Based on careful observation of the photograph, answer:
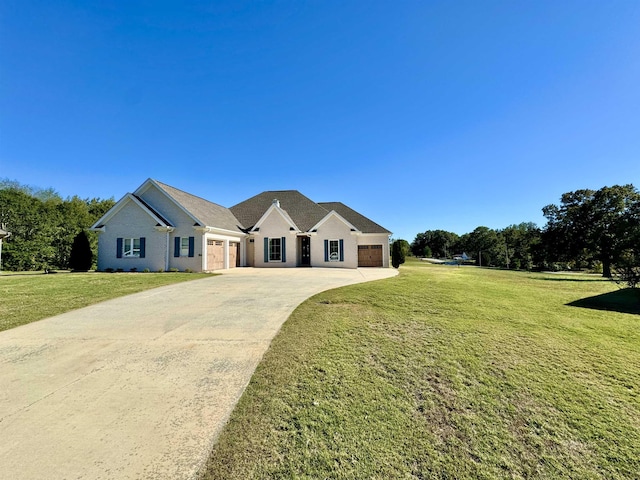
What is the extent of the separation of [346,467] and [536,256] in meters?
41.0

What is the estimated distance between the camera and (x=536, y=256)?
33.4 m

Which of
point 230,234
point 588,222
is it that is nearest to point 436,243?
point 588,222

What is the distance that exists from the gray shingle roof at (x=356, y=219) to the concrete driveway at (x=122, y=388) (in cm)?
1790

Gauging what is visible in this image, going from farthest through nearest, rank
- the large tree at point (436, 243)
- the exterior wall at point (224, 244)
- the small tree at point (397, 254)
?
the large tree at point (436, 243)
the small tree at point (397, 254)
the exterior wall at point (224, 244)

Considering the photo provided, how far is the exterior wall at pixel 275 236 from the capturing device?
2309 cm

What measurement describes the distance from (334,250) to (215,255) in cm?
969

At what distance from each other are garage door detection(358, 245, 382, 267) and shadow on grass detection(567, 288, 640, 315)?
48.9ft

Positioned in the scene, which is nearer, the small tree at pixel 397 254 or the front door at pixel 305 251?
the front door at pixel 305 251

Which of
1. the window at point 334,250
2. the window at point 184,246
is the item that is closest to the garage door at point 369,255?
the window at point 334,250

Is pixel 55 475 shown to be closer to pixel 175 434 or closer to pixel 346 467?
pixel 175 434

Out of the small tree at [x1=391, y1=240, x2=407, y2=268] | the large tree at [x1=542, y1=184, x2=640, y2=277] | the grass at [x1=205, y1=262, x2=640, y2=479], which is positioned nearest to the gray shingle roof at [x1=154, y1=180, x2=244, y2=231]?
the small tree at [x1=391, y1=240, x2=407, y2=268]

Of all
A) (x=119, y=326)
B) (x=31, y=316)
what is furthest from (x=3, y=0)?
(x=119, y=326)

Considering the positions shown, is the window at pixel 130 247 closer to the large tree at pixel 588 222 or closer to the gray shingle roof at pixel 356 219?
the gray shingle roof at pixel 356 219

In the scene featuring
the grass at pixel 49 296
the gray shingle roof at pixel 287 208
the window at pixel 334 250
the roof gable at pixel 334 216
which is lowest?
the grass at pixel 49 296
